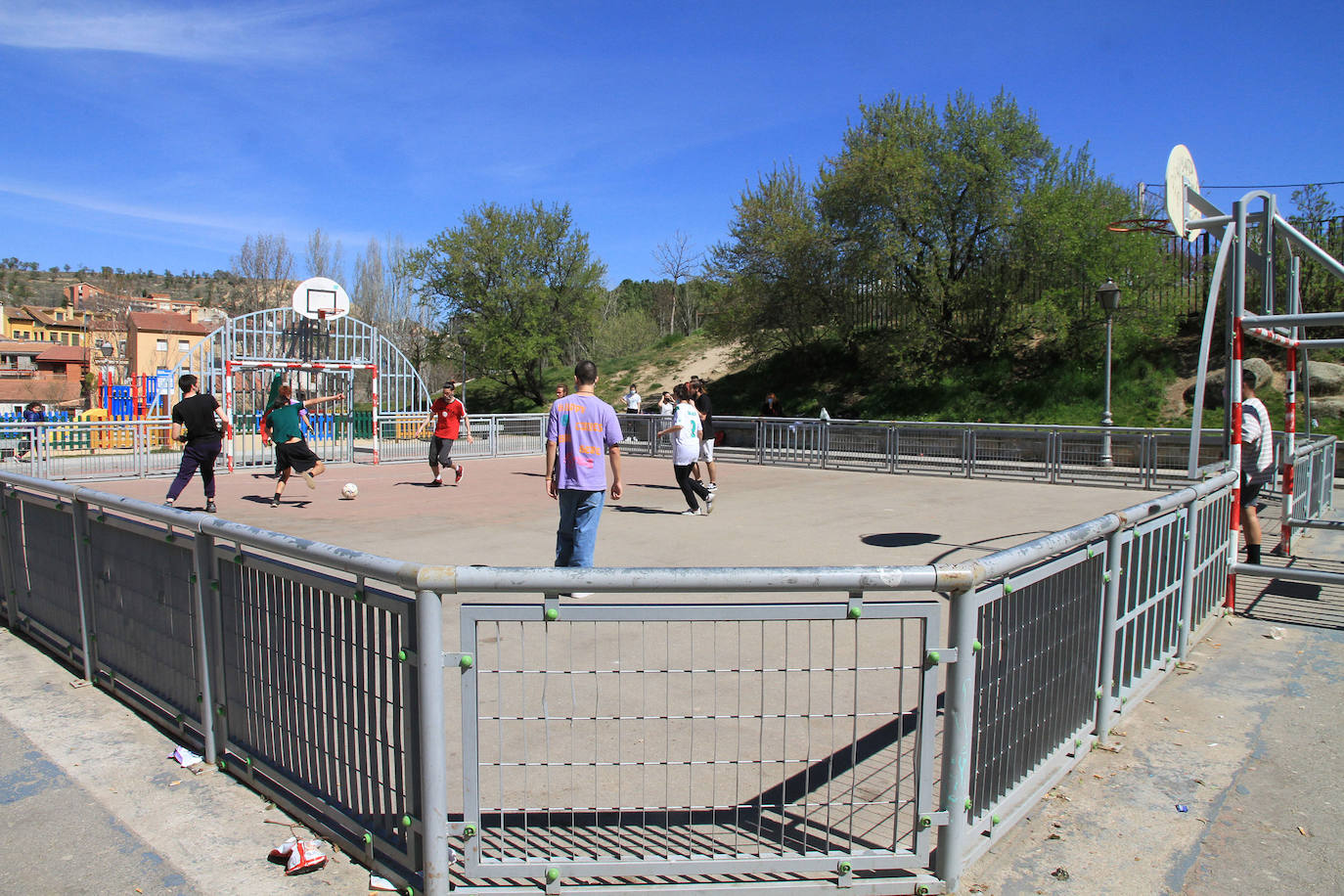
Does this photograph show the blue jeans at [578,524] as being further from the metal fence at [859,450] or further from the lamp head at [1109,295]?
the lamp head at [1109,295]

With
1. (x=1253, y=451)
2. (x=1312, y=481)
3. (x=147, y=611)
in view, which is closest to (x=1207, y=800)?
(x=147, y=611)

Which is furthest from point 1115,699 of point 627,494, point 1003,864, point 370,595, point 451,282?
point 451,282

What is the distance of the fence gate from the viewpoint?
10.0ft

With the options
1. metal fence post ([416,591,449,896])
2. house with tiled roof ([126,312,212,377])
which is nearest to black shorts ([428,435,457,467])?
metal fence post ([416,591,449,896])

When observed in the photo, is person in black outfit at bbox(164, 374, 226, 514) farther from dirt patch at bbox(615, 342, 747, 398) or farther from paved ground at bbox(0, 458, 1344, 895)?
dirt patch at bbox(615, 342, 747, 398)

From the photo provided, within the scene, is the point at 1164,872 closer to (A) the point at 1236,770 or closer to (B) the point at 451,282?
(A) the point at 1236,770

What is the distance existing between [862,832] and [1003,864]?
555 mm

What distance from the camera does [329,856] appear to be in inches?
135

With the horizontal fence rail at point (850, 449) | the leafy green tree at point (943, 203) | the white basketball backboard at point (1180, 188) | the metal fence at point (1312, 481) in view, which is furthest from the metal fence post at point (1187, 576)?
the leafy green tree at point (943, 203)

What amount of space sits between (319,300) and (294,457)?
36.5ft

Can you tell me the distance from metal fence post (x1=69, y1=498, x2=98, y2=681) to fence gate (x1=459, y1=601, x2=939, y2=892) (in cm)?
241

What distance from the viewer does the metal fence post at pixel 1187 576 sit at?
19.5 feet

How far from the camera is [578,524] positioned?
21.9 feet

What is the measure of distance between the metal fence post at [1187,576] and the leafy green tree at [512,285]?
37.0 meters
